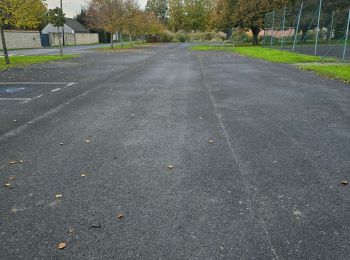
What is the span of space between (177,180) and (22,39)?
182ft

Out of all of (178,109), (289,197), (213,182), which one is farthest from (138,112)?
(289,197)

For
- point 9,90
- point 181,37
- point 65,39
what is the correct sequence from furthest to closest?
point 181,37, point 65,39, point 9,90

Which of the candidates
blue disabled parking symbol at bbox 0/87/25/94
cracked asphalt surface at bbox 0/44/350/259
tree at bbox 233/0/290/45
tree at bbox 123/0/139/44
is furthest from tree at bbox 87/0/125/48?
cracked asphalt surface at bbox 0/44/350/259

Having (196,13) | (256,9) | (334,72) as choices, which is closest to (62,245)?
(334,72)

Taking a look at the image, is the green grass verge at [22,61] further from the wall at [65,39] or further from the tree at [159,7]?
the tree at [159,7]

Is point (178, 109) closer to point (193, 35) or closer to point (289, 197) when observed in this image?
point (289, 197)

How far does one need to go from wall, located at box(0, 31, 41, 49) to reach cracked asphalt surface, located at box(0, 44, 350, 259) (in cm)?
4581

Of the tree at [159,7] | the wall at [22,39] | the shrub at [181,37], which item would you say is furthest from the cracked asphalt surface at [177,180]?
the tree at [159,7]

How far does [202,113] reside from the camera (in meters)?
8.34

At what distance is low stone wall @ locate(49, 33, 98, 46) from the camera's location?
64625 millimetres

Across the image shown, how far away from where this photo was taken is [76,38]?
7138 cm

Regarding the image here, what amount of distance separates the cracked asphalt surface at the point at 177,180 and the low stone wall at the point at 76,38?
6045 centimetres

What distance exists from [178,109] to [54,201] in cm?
525

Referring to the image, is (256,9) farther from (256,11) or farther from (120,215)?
(120,215)
